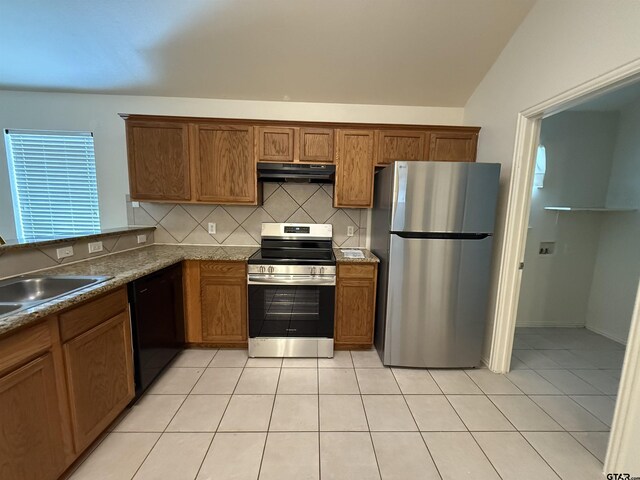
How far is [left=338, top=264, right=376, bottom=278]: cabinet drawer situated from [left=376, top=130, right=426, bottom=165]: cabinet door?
3.36 ft

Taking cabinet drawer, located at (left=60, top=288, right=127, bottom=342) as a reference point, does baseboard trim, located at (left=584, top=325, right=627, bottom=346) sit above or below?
below

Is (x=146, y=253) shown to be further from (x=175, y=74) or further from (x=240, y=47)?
(x=240, y=47)

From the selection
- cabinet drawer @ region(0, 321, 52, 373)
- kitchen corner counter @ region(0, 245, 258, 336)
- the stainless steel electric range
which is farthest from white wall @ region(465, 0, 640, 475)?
cabinet drawer @ region(0, 321, 52, 373)

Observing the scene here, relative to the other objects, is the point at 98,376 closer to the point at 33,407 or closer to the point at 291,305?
the point at 33,407

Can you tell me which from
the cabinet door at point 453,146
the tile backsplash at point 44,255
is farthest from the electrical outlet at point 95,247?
the cabinet door at point 453,146

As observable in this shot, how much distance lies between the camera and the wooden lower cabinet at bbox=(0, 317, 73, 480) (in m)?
1.03

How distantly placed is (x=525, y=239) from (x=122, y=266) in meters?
3.07

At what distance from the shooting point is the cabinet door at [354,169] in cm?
257

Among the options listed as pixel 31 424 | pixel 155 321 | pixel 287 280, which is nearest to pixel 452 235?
pixel 287 280

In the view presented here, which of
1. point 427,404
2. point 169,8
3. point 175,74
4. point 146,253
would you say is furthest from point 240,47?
point 427,404

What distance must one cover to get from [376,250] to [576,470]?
6.12 feet

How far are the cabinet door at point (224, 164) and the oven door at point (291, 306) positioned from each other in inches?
33.7

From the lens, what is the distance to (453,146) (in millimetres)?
2629

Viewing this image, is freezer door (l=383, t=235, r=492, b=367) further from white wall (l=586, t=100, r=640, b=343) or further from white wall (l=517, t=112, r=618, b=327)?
white wall (l=586, t=100, r=640, b=343)
